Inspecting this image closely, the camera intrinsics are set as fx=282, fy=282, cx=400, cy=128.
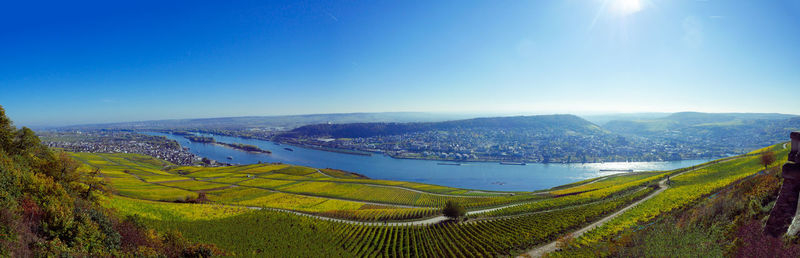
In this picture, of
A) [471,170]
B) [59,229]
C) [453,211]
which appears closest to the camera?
[59,229]

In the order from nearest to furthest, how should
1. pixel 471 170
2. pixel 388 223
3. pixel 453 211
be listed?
1. pixel 453 211
2. pixel 388 223
3. pixel 471 170

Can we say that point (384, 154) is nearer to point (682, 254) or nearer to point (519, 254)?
point (519, 254)

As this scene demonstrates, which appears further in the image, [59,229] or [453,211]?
[453,211]

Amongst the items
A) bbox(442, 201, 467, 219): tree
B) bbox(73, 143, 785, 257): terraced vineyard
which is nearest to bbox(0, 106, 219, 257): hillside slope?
bbox(73, 143, 785, 257): terraced vineyard

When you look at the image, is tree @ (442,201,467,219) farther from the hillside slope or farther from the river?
the river

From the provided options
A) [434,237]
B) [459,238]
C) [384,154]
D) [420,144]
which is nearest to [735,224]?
[459,238]

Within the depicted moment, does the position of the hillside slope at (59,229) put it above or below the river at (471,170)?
above

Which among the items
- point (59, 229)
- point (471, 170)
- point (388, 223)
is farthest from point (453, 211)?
point (471, 170)

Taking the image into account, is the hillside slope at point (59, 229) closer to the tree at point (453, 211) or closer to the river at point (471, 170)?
the tree at point (453, 211)

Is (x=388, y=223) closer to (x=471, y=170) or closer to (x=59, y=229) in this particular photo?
(x=59, y=229)

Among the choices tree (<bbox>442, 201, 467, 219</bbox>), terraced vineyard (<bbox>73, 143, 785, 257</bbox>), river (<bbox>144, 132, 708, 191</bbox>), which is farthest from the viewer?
river (<bbox>144, 132, 708, 191</bbox>)

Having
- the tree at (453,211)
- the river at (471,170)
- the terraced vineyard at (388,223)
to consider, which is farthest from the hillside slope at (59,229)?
the river at (471,170)
